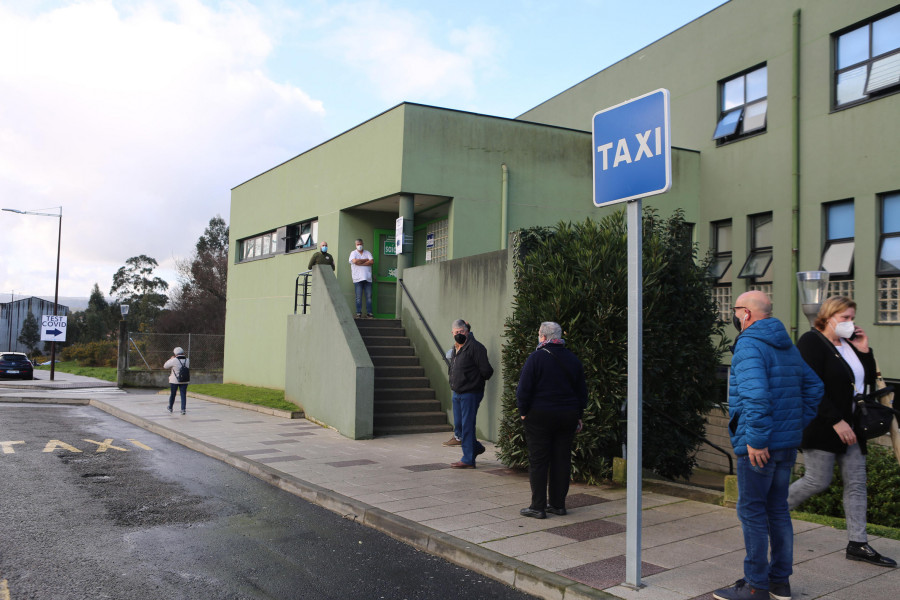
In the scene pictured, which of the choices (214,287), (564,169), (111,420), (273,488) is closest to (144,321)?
(214,287)

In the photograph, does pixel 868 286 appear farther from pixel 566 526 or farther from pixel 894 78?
pixel 566 526

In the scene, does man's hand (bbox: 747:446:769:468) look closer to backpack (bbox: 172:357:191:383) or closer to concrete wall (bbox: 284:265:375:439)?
concrete wall (bbox: 284:265:375:439)

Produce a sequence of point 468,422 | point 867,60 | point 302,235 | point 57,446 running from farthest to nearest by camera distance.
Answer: point 302,235
point 867,60
point 57,446
point 468,422

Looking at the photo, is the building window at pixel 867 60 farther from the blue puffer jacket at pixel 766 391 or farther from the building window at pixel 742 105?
the blue puffer jacket at pixel 766 391

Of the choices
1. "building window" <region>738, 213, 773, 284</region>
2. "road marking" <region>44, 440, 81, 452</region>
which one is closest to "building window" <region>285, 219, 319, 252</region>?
"road marking" <region>44, 440, 81, 452</region>

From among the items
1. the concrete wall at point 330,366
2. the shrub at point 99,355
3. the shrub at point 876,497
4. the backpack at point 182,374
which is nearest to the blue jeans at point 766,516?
the shrub at point 876,497

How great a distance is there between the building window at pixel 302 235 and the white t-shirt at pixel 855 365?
47.5ft

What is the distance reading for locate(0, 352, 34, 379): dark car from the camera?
33.5m

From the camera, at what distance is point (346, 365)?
11859 millimetres

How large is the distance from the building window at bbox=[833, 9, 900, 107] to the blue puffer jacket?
11.8 metres

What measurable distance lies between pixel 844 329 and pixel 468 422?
490 cm

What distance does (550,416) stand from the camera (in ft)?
20.4

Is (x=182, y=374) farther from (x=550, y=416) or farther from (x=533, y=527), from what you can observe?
(x=533, y=527)

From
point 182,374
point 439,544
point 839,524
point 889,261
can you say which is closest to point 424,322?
point 182,374
